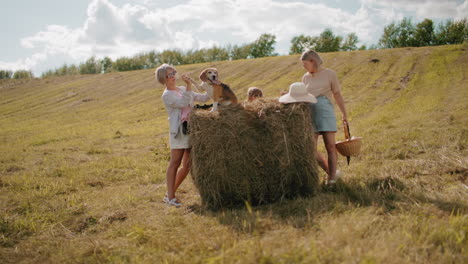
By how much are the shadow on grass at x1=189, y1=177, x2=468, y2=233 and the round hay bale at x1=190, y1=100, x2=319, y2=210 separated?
206 mm

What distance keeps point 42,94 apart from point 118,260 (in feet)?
117

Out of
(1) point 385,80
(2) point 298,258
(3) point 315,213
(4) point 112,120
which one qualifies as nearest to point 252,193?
(3) point 315,213

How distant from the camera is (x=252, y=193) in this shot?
4.03m

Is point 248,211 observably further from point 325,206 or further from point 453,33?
point 453,33

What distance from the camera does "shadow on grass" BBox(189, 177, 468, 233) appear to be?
318 cm

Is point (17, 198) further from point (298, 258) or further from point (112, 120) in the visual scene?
point (112, 120)

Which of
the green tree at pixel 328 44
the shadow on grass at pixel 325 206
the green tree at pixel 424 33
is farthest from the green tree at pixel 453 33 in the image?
the shadow on grass at pixel 325 206

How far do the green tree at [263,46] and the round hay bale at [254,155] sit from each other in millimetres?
64472

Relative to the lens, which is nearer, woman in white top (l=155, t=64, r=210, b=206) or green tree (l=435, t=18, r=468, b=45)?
woman in white top (l=155, t=64, r=210, b=206)

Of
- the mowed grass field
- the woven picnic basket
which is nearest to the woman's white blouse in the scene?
the mowed grass field

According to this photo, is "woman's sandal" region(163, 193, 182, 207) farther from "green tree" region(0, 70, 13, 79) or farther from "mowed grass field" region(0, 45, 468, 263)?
"green tree" region(0, 70, 13, 79)

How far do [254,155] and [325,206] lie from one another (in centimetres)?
109

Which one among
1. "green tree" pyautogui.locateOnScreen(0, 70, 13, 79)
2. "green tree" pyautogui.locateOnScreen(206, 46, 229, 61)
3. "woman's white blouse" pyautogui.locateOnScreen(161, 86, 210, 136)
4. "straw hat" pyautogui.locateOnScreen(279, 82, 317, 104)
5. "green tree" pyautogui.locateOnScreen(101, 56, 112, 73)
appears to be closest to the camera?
"straw hat" pyautogui.locateOnScreen(279, 82, 317, 104)

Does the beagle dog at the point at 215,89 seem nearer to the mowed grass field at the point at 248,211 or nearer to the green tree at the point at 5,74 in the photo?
the mowed grass field at the point at 248,211
